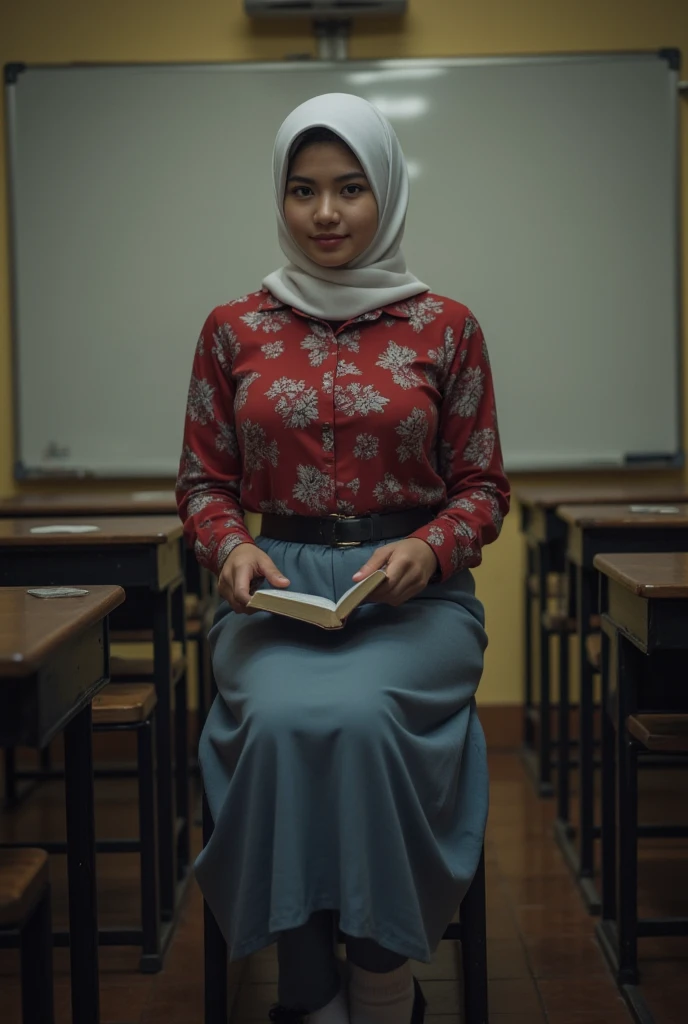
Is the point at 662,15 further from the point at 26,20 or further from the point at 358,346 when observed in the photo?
the point at 358,346

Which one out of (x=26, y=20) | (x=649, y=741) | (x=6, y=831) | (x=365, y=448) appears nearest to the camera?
(x=365, y=448)

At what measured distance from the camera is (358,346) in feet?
5.92

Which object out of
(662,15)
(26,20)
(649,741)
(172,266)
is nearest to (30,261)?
(172,266)

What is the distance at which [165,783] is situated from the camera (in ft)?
8.33

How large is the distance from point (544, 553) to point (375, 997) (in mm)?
1951

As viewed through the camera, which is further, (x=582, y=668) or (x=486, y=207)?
(x=486, y=207)

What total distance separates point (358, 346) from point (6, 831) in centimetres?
200

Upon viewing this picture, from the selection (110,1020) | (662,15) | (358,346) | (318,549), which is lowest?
(110,1020)

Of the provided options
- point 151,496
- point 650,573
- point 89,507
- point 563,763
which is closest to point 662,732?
point 650,573

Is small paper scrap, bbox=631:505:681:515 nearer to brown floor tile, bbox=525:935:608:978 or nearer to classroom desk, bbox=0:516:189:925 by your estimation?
brown floor tile, bbox=525:935:608:978

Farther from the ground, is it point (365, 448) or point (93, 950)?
point (365, 448)

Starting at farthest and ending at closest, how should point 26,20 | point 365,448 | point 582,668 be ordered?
1. point 26,20
2. point 582,668
3. point 365,448

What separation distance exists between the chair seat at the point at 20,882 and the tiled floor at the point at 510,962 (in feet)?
2.75

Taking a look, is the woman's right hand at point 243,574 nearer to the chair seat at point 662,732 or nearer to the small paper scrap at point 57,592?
the small paper scrap at point 57,592
